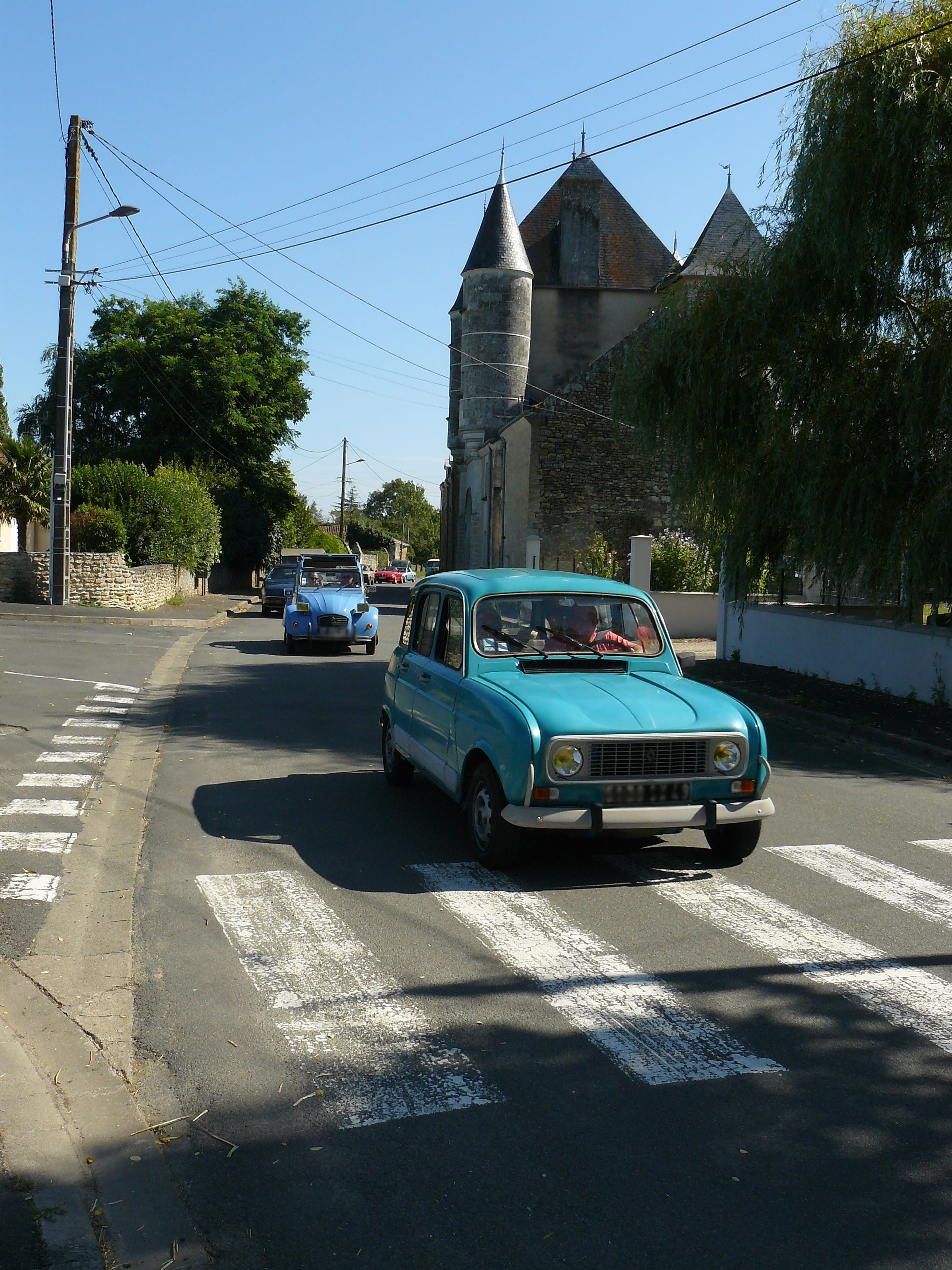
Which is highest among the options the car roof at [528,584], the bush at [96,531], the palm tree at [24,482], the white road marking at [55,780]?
the palm tree at [24,482]

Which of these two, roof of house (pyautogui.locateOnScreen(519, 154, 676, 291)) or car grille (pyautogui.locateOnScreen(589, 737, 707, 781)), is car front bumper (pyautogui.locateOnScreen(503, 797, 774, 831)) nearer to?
car grille (pyautogui.locateOnScreen(589, 737, 707, 781))

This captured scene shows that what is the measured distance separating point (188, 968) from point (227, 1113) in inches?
57.0

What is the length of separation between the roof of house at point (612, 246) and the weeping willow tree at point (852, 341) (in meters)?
35.5

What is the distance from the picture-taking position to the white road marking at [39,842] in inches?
280

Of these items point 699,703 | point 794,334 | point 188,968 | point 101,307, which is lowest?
point 188,968

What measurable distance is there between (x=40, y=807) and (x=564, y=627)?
3.90 meters

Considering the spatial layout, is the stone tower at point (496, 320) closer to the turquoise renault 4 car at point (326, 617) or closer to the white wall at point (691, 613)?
the white wall at point (691, 613)

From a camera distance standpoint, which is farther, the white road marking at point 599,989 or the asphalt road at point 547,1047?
the white road marking at point 599,989

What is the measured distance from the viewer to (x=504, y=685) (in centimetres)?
693

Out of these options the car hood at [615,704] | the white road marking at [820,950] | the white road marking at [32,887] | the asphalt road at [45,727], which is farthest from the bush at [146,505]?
the white road marking at [820,950]

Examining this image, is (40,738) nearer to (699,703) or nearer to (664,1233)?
(699,703)

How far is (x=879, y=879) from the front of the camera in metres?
6.75

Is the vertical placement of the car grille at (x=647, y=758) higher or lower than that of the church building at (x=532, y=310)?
lower

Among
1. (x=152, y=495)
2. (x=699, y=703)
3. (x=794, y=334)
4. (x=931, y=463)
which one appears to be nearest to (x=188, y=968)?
(x=699, y=703)
